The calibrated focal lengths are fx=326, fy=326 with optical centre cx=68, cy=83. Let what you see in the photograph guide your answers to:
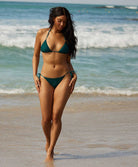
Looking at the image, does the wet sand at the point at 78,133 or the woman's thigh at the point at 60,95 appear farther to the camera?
the wet sand at the point at 78,133

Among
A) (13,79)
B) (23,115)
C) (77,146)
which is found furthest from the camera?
(13,79)

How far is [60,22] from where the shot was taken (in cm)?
345

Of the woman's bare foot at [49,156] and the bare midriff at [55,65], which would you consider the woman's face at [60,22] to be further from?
the woman's bare foot at [49,156]

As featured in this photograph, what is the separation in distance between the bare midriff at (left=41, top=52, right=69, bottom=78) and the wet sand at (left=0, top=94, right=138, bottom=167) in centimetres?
97

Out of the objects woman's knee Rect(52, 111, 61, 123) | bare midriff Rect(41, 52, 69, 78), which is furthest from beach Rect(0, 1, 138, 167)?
woman's knee Rect(52, 111, 61, 123)

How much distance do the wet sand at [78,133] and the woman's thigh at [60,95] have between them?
0.60 m

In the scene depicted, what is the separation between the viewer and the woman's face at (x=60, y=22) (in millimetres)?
3424

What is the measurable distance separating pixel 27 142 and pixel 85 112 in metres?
1.85

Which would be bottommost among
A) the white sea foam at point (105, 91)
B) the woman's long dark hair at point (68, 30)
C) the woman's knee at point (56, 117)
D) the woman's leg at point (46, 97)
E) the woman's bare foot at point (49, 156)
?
the white sea foam at point (105, 91)

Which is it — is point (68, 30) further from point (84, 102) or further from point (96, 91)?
point (96, 91)

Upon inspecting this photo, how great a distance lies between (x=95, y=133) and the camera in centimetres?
471

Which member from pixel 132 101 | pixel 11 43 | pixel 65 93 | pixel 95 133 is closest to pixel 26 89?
pixel 132 101

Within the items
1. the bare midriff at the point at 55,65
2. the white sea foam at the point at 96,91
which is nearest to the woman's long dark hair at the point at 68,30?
the bare midriff at the point at 55,65

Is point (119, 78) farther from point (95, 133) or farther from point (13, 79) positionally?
point (95, 133)
